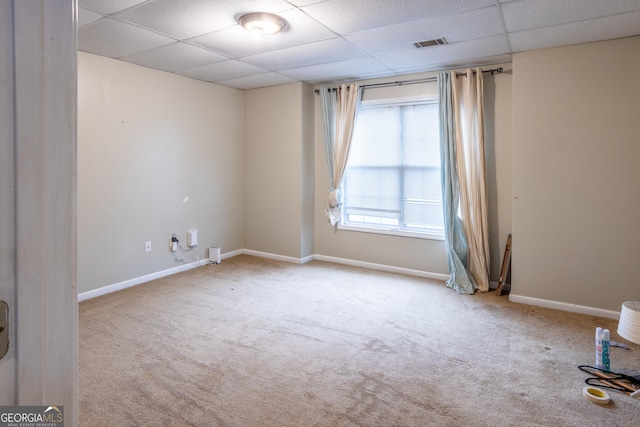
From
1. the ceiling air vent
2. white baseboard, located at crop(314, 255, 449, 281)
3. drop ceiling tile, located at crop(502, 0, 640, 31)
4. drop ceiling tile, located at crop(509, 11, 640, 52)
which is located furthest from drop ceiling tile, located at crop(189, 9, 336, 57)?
white baseboard, located at crop(314, 255, 449, 281)

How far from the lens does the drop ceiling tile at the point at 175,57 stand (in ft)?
12.1

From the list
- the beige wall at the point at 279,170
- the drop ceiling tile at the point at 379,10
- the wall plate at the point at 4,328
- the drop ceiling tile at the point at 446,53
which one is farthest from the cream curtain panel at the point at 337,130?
the wall plate at the point at 4,328

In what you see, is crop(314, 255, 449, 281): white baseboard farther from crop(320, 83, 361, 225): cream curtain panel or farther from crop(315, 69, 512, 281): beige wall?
crop(320, 83, 361, 225): cream curtain panel

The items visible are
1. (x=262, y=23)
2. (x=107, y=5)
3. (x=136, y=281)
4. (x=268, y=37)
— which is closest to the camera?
(x=107, y=5)

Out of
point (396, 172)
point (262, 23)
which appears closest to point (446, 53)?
point (396, 172)

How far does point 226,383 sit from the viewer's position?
2379mm

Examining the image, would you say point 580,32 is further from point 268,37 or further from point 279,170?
point 279,170

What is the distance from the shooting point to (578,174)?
3520mm

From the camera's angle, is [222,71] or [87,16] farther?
[222,71]

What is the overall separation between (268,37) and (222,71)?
4.43 feet

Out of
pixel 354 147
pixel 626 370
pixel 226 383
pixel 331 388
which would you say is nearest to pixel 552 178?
pixel 626 370

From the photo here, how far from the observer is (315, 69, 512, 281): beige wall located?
4152mm

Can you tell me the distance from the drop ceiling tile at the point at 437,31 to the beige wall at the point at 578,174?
2.80ft

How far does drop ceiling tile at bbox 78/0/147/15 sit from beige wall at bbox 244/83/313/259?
2.63m
